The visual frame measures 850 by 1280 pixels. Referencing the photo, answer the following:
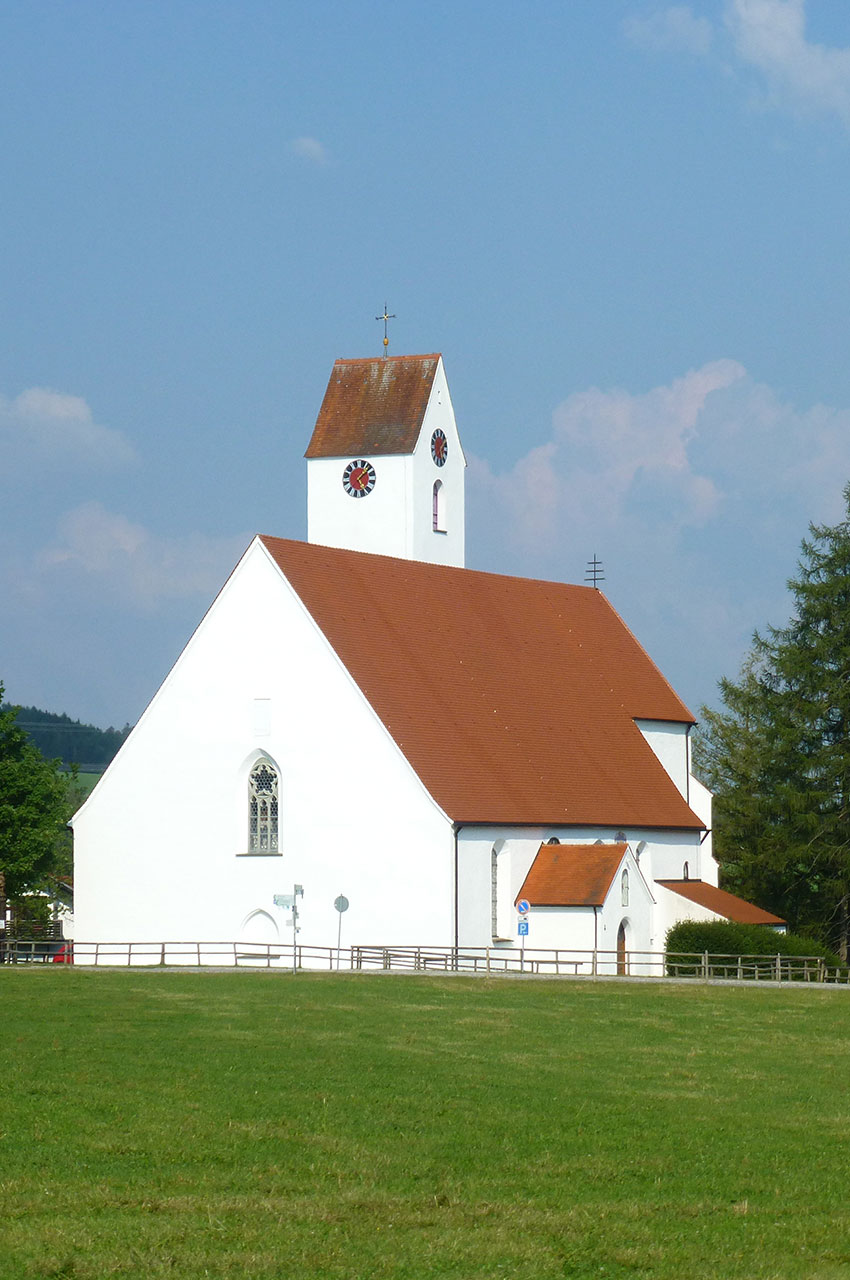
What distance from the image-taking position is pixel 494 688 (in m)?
52.0

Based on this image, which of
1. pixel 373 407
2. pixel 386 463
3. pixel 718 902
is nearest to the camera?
pixel 718 902

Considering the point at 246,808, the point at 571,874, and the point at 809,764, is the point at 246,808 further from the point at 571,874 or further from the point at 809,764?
the point at 809,764

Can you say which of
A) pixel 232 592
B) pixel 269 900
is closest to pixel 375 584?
pixel 232 592

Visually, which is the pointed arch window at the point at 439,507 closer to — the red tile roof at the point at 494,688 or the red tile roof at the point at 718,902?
the red tile roof at the point at 494,688

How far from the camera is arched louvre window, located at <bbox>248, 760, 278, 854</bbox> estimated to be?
48438 millimetres

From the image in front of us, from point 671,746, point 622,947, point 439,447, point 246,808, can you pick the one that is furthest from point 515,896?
point 439,447

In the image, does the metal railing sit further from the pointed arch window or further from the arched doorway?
the pointed arch window

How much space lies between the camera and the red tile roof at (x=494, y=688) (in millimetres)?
48000

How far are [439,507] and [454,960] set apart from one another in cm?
2008

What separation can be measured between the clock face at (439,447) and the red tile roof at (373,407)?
1.20m

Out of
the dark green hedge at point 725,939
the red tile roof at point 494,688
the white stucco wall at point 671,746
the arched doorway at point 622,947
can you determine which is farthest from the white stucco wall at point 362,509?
the dark green hedge at point 725,939

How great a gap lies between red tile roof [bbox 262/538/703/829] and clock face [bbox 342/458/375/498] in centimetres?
483

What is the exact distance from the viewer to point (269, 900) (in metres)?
47.9

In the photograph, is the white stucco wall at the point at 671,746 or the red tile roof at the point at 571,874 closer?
the red tile roof at the point at 571,874
